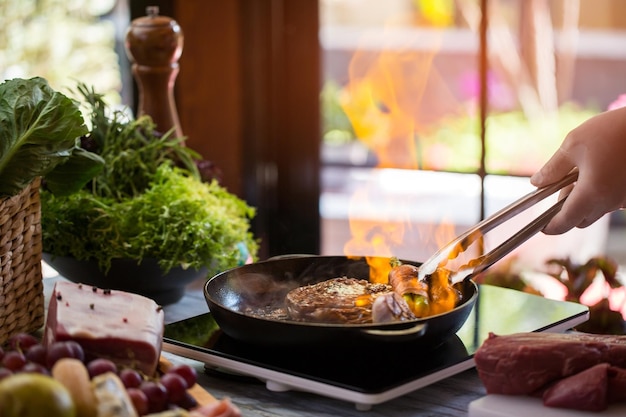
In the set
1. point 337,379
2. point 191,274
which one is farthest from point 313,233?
point 337,379

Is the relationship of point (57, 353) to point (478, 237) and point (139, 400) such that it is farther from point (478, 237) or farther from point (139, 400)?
point (478, 237)

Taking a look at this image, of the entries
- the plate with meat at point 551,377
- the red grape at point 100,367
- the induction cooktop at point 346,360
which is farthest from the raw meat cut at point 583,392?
the red grape at point 100,367

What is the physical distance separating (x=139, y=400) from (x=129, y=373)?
5 centimetres

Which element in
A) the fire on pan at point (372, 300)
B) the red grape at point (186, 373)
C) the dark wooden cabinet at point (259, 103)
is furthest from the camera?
the dark wooden cabinet at point (259, 103)

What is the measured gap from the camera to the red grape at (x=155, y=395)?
966 mm

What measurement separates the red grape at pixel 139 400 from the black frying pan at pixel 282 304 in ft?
0.74

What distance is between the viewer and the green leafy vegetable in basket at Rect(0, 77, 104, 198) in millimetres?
1286

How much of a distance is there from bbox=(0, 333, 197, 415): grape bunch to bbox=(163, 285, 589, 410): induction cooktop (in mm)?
143

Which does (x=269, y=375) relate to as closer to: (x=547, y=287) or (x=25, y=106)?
(x=25, y=106)

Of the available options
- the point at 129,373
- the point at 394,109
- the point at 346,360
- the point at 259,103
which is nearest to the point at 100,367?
the point at 129,373

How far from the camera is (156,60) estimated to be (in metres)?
1.79

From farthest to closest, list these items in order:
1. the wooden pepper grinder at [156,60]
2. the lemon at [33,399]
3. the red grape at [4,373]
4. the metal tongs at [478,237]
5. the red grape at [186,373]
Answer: the wooden pepper grinder at [156,60] < the metal tongs at [478,237] < the red grape at [186,373] < the red grape at [4,373] < the lemon at [33,399]

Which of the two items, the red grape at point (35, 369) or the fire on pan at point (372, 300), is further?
the fire on pan at point (372, 300)

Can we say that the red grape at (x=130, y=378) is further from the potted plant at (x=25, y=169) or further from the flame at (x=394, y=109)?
the flame at (x=394, y=109)
